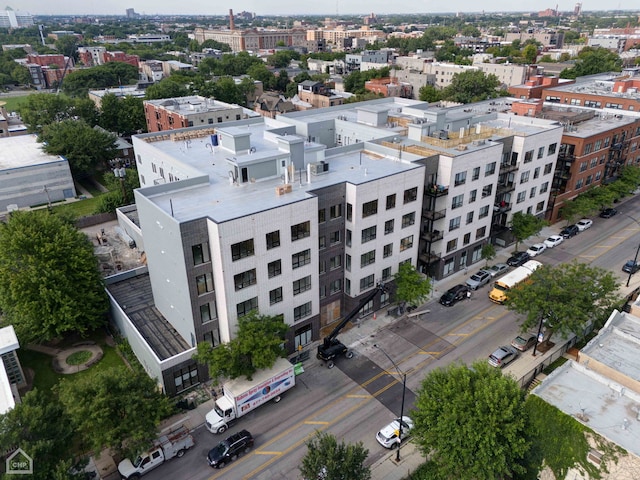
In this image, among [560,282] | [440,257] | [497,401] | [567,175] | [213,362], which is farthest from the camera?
[567,175]

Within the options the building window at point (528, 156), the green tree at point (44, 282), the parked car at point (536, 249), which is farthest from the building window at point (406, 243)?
the green tree at point (44, 282)

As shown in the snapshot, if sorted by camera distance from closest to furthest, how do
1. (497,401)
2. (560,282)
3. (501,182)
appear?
(497,401)
(560,282)
(501,182)

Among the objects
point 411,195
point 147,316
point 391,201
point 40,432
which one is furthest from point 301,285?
point 40,432

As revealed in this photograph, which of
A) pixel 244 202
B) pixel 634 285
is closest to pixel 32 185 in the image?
pixel 244 202

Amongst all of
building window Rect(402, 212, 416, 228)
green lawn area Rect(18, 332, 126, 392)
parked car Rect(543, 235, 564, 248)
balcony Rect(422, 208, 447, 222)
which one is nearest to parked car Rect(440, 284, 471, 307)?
balcony Rect(422, 208, 447, 222)

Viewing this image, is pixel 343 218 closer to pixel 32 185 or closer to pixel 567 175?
pixel 567 175

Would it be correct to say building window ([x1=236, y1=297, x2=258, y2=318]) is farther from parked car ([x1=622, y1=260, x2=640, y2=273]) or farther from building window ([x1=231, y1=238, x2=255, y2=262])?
parked car ([x1=622, y1=260, x2=640, y2=273])
